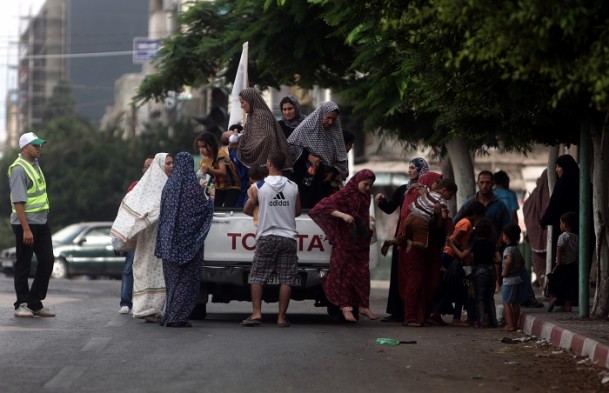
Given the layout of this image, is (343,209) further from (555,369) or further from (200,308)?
(555,369)

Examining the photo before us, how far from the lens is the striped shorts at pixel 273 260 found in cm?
1370

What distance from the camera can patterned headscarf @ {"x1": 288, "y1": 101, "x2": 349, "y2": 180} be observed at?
14820 millimetres

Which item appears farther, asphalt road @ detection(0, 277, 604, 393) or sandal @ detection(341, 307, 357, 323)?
sandal @ detection(341, 307, 357, 323)

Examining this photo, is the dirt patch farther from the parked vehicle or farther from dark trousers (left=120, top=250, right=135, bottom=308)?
the parked vehicle

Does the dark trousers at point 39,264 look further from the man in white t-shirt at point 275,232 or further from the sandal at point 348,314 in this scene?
the sandal at point 348,314

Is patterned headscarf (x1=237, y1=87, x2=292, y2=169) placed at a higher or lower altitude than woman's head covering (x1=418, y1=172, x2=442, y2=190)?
higher

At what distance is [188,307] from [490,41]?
5803mm

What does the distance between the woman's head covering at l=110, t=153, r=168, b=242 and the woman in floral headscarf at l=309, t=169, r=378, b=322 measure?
5.69 ft

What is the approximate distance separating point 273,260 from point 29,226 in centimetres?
274

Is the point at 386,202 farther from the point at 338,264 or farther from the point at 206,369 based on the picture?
the point at 206,369

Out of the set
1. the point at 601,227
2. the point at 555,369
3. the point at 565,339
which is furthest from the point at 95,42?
the point at 555,369

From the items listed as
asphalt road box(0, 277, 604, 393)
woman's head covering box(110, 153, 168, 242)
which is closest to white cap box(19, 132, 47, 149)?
woman's head covering box(110, 153, 168, 242)

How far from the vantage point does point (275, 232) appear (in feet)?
45.0

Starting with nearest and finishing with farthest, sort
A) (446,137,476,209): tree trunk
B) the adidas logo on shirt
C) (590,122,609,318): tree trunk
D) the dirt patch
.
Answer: the dirt patch < the adidas logo on shirt < (590,122,609,318): tree trunk < (446,137,476,209): tree trunk
